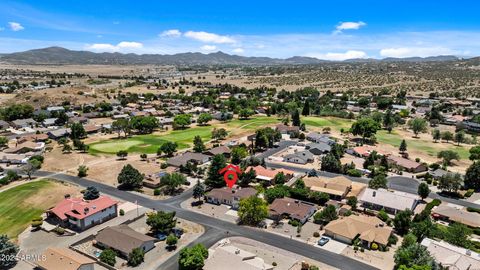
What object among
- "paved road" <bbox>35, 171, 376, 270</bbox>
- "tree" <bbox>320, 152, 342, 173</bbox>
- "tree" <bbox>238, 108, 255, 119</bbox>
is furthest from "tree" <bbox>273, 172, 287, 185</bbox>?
"tree" <bbox>238, 108, 255, 119</bbox>

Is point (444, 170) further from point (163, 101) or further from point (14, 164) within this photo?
point (163, 101)

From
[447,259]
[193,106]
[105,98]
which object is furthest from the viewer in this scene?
[105,98]

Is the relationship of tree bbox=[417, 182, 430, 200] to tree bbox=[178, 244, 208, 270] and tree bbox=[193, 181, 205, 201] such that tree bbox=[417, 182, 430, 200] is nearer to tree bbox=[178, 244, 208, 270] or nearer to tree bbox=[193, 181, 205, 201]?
tree bbox=[193, 181, 205, 201]

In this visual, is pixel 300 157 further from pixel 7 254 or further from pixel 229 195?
pixel 7 254

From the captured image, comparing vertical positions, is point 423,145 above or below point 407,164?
below

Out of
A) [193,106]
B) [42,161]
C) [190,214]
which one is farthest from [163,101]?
[190,214]

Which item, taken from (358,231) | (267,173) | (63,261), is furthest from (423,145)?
(63,261)
